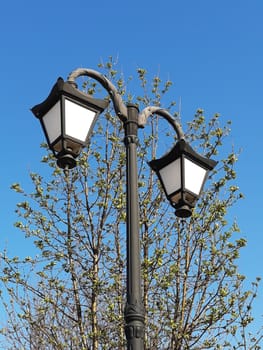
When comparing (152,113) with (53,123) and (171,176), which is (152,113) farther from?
(53,123)

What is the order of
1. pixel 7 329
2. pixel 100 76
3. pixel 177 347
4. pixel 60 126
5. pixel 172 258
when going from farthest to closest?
pixel 7 329, pixel 172 258, pixel 177 347, pixel 100 76, pixel 60 126

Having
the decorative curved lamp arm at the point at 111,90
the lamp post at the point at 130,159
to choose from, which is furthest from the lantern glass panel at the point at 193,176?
the decorative curved lamp arm at the point at 111,90

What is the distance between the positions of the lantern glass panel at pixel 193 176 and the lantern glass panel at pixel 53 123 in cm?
103

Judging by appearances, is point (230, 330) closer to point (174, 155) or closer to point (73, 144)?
point (174, 155)

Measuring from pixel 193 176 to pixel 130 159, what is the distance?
0.53m

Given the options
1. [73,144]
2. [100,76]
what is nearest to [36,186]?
[100,76]

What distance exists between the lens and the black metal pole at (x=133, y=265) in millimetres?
3523

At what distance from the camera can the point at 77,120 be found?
4.02 m

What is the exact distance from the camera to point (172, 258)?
9.68m

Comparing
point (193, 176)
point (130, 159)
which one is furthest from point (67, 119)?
point (193, 176)

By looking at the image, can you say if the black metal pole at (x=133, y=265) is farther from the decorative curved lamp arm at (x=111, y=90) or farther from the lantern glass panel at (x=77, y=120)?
the lantern glass panel at (x=77, y=120)

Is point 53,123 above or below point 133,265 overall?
above

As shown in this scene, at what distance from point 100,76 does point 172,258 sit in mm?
5506

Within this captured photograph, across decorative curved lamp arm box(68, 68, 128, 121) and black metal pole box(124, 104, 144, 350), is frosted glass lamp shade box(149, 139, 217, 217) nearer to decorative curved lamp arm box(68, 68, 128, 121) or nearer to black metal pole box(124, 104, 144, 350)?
black metal pole box(124, 104, 144, 350)
